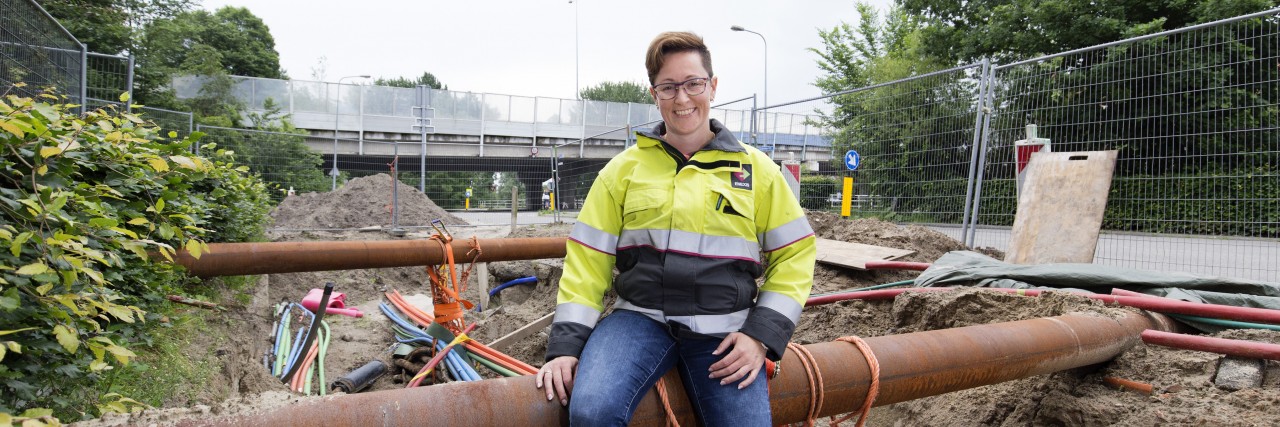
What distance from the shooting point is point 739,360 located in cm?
180

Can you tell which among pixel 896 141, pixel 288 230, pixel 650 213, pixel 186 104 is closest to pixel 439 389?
pixel 650 213

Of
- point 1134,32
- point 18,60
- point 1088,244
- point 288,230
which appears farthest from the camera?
point 1134,32

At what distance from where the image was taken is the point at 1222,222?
544 centimetres

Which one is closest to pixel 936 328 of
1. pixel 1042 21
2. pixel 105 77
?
pixel 105 77

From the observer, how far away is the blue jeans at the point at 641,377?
5.52ft

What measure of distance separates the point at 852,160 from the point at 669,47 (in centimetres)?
647

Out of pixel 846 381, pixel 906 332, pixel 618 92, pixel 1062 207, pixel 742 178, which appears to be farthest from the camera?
pixel 618 92

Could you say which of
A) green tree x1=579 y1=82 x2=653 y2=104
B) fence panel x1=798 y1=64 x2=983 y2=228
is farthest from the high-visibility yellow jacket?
green tree x1=579 y1=82 x2=653 y2=104

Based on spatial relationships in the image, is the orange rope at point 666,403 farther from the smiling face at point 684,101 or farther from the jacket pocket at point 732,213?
the smiling face at point 684,101

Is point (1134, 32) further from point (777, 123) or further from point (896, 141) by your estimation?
point (896, 141)

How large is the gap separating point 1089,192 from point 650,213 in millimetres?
4626

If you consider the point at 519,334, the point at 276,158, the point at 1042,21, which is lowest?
the point at 519,334

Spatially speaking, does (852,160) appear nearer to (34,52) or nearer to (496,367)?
(496,367)

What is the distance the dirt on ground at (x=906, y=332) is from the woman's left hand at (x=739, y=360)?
40.3 inches
